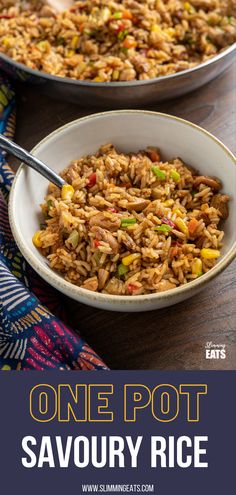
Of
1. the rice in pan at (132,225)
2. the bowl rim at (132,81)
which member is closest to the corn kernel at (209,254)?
the rice in pan at (132,225)

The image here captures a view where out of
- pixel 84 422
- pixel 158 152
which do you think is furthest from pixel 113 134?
pixel 84 422

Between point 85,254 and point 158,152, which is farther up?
point 158,152

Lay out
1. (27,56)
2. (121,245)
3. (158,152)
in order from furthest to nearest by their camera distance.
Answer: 1. (27,56)
2. (158,152)
3. (121,245)

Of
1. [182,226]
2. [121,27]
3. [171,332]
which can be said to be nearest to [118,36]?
[121,27]

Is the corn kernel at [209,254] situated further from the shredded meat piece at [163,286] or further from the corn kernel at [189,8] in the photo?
the corn kernel at [189,8]

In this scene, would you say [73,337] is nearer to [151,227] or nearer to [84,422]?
[84,422]

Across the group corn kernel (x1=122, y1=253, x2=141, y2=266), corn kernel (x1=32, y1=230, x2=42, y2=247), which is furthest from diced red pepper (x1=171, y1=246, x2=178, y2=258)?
corn kernel (x1=32, y1=230, x2=42, y2=247)
